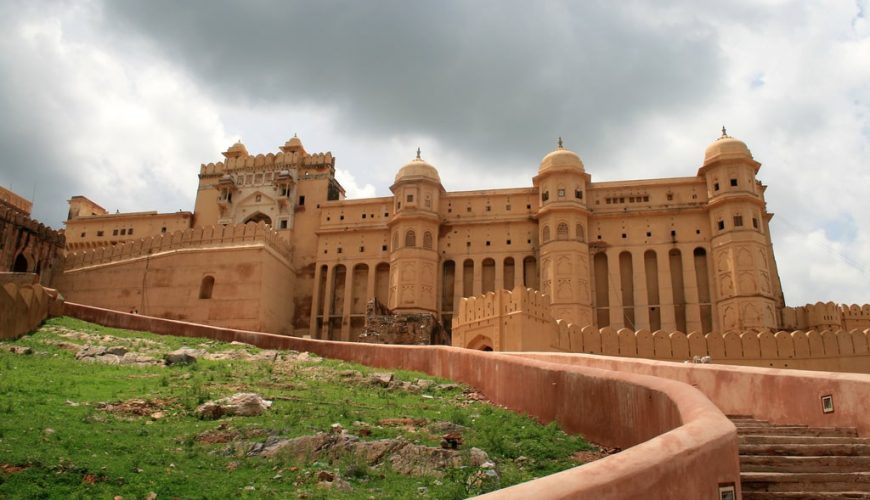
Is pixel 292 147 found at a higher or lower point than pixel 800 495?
higher

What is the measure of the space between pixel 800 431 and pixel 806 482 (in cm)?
201

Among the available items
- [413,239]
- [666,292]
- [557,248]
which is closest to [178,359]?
[413,239]

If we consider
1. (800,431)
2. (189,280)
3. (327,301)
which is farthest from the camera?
(327,301)

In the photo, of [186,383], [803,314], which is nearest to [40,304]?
[186,383]

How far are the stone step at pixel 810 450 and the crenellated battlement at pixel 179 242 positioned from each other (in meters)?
33.4

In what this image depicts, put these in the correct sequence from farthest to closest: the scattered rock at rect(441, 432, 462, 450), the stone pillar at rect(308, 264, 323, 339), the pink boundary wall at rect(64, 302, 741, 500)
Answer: the stone pillar at rect(308, 264, 323, 339) → the scattered rock at rect(441, 432, 462, 450) → the pink boundary wall at rect(64, 302, 741, 500)

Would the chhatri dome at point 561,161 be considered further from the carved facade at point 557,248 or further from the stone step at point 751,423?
the stone step at point 751,423

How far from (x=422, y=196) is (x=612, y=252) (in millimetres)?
11168

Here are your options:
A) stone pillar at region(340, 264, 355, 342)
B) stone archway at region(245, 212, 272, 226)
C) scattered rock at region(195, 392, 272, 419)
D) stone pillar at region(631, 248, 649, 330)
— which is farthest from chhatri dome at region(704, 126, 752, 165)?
scattered rock at region(195, 392, 272, 419)

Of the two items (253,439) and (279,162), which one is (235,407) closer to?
(253,439)

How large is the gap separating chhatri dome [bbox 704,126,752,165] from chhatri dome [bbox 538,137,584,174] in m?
6.90

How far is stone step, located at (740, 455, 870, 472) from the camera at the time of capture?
21.1ft

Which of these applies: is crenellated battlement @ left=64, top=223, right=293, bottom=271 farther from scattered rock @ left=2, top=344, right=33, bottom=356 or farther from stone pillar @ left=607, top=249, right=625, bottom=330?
scattered rock @ left=2, top=344, right=33, bottom=356

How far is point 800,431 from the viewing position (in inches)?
309
